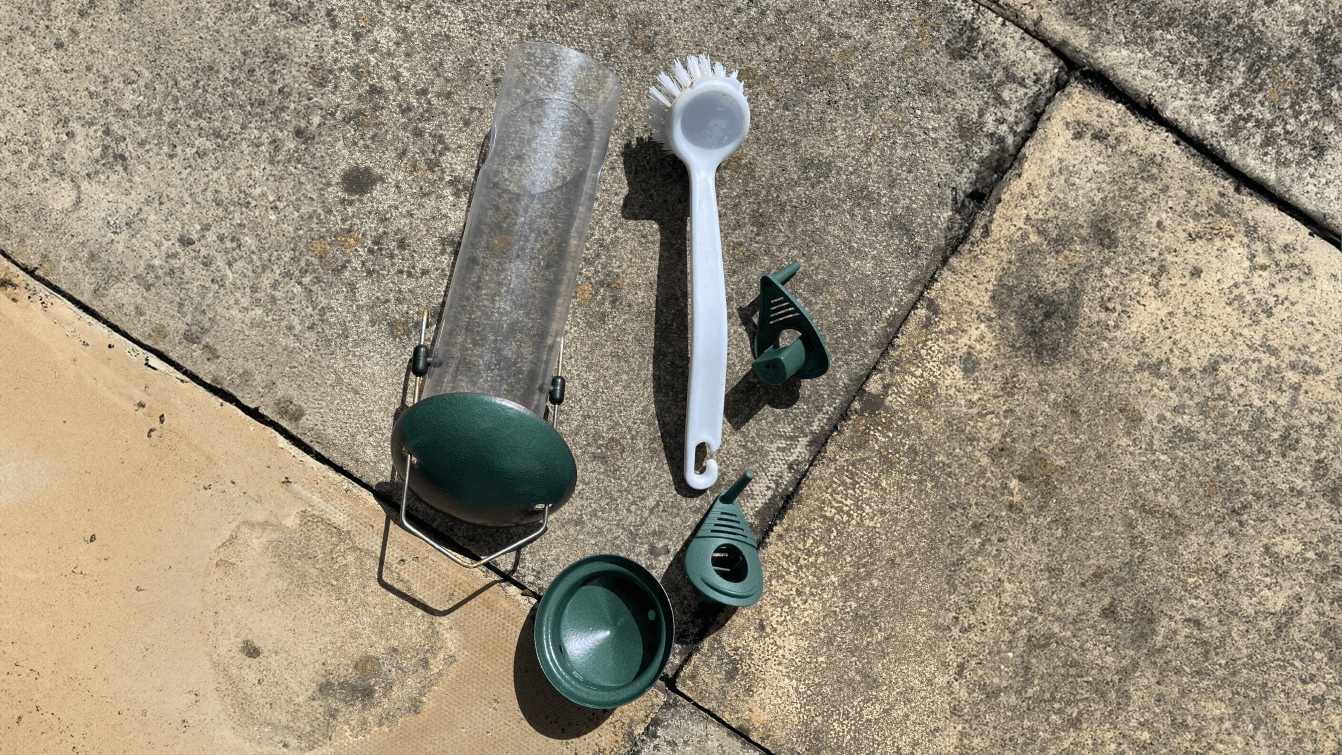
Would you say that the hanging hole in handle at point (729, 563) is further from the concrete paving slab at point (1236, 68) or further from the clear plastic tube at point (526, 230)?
the concrete paving slab at point (1236, 68)

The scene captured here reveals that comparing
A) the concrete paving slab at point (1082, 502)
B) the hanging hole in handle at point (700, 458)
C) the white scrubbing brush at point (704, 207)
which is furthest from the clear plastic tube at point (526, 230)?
the concrete paving slab at point (1082, 502)

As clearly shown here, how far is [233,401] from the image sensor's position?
238 centimetres

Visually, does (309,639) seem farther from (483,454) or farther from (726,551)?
(726,551)

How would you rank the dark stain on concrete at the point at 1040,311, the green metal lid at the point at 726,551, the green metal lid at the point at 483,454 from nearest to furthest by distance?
1. the green metal lid at the point at 483,454
2. the green metal lid at the point at 726,551
3. the dark stain on concrete at the point at 1040,311

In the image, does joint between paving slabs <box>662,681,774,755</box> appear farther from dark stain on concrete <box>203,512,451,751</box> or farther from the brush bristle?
the brush bristle

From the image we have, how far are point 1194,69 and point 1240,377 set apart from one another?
1001mm

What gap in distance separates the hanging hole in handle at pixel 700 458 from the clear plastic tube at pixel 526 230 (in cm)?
51

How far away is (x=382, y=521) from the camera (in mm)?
2385

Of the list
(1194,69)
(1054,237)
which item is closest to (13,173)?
(1054,237)

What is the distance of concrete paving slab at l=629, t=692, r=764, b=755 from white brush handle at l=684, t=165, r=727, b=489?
2.33ft

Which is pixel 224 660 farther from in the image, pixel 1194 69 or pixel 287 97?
pixel 1194 69

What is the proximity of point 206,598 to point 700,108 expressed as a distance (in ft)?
6.82

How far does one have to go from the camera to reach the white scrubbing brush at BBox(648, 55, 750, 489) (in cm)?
233

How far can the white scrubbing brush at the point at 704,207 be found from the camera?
233 centimetres
